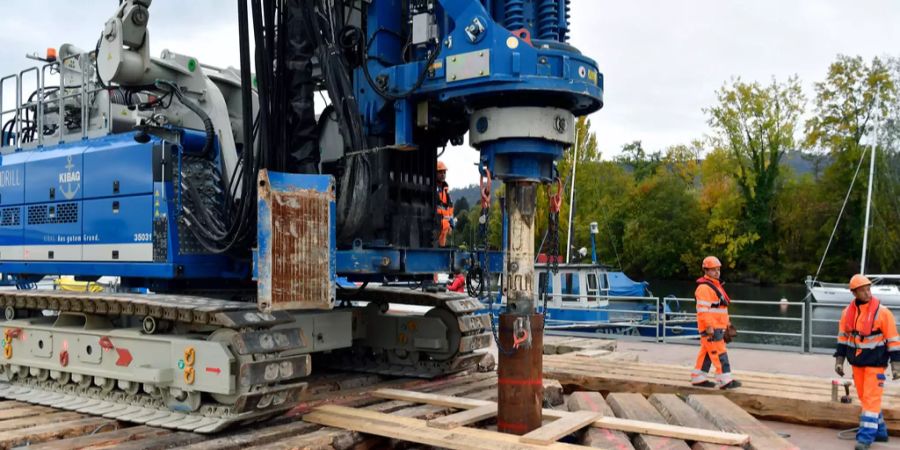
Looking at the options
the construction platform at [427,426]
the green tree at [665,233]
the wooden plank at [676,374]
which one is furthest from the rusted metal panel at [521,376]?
the green tree at [665,233]

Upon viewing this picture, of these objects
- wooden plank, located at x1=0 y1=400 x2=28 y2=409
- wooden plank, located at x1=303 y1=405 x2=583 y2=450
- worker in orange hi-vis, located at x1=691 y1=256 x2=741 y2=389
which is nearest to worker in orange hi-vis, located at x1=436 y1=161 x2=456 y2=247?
wooden plank, located at x1=303 y1=405 x2=583 y2=450

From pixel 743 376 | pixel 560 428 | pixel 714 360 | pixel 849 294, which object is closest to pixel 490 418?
pixel 560 428

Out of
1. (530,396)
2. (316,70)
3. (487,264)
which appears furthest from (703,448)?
(316,70)

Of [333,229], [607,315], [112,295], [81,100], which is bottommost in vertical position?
[607,315]

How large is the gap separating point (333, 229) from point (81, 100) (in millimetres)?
3812

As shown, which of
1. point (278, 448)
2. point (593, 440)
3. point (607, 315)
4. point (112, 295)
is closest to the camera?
point (278, 448)

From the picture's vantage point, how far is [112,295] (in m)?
7.68

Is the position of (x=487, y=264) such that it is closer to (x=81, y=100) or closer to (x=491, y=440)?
(x=491, y=440)

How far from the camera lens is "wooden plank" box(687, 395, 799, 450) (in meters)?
6.61

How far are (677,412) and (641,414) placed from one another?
1.25 feet

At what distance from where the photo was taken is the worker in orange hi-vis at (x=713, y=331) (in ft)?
30.3

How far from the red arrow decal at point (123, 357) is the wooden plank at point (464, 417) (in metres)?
2.85

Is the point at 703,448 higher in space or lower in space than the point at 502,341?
lower

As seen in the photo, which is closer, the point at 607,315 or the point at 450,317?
the point at 450,317
